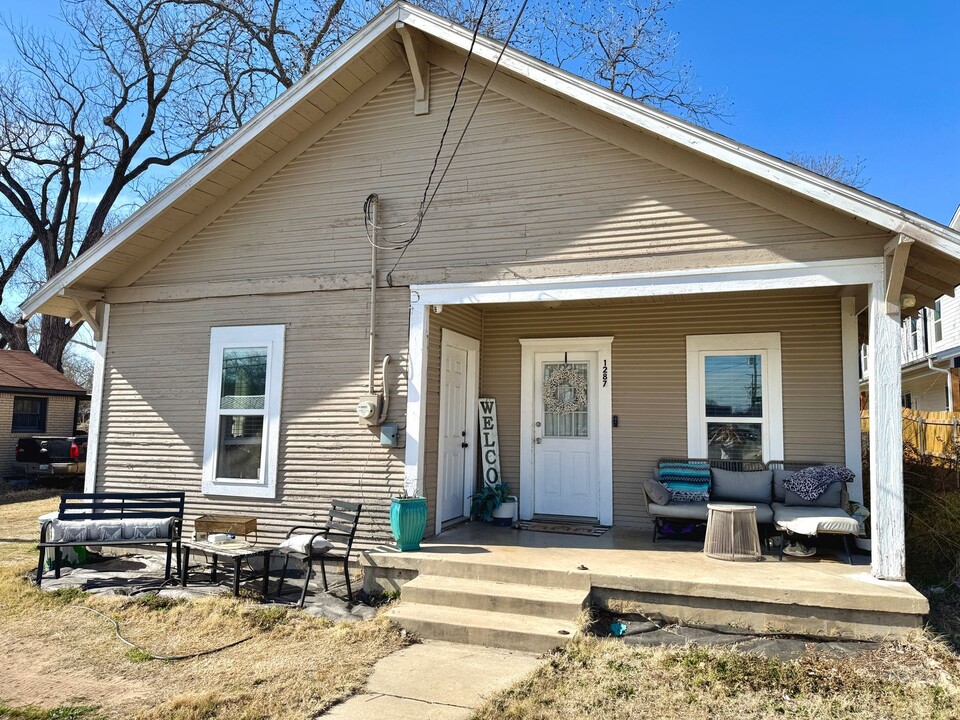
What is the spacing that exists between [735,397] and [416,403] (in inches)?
142

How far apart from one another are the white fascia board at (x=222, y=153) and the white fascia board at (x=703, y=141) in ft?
1.36

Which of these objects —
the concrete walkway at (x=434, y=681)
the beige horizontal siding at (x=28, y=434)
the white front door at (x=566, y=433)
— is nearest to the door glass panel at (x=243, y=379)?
the white front door at (x=566, y=433)

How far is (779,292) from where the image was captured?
754 cm

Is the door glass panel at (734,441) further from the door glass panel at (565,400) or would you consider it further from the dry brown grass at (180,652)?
the dry brown grass at (180,652)

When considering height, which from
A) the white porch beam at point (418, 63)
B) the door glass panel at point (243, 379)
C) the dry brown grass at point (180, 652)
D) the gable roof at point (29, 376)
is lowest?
the dry brown grass at point (180, 652)

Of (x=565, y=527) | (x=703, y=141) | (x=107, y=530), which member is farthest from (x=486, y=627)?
(x=703, y=141)

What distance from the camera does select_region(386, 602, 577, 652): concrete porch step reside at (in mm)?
5031

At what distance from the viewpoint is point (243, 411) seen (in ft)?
25.1

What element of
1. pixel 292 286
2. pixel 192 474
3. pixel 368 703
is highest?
pixel 292 286

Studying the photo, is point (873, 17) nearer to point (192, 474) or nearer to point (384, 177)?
point (384, 177)

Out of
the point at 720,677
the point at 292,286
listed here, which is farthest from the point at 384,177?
the point at 720,677

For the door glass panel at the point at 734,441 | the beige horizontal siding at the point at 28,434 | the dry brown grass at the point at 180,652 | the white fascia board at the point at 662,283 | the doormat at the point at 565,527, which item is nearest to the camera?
the dry brown grass at the point at 180,652

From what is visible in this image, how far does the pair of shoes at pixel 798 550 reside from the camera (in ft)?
20.7

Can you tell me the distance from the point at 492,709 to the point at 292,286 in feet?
16.3
